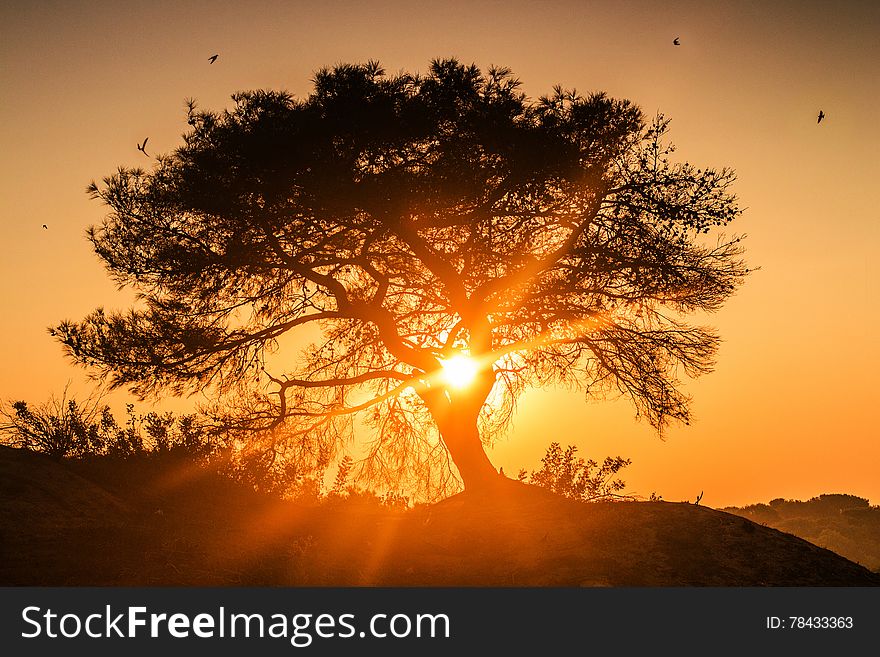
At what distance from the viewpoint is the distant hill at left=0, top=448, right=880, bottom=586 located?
14.2 metres

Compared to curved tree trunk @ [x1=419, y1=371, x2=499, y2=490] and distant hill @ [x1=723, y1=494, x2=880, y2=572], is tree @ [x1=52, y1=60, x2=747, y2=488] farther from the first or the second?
distant hill @ [x1=723, y1=494, x2=880, y2=572]

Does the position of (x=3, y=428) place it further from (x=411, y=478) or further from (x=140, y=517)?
(x=411, y=478)

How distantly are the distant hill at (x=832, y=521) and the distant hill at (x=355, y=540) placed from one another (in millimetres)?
19600

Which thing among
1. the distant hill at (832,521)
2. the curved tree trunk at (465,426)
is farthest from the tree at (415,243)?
the distant hill at (832,521)

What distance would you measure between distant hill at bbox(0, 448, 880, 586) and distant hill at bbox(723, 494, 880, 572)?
772 inches

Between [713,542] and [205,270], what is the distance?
12.3m

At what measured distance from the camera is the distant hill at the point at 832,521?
3859 centimetres

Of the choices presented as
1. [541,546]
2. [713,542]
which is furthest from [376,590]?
[713,542]

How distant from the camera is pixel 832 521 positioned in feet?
158

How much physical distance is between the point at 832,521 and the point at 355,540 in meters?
40.2

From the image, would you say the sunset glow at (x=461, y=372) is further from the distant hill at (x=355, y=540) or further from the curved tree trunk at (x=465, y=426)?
the distant hill at (x=355, y=540)

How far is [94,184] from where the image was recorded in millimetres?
19109

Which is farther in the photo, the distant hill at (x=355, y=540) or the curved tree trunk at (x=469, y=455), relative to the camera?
the curved tree trunk at (x=469, y=455)

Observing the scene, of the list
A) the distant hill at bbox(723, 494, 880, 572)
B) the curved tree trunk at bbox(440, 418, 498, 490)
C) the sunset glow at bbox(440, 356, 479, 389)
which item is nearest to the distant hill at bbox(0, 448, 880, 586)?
the curved tree trunk at bbox(440, 418, 498, 490)
